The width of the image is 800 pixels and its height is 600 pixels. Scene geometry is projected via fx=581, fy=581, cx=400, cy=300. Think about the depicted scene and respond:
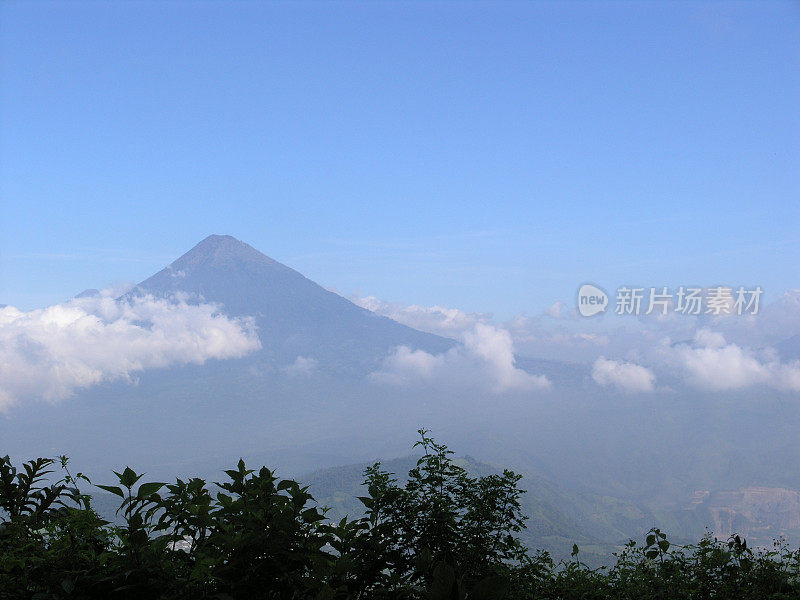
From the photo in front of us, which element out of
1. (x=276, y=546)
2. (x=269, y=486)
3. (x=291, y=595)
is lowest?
(x=291, y=595)

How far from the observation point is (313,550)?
2510mm

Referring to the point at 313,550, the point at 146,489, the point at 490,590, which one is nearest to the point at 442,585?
the point at 490,590

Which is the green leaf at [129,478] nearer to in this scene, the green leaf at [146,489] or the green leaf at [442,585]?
the green leaf at [146,489]

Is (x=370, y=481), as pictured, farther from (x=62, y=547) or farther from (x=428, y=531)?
(x=62, y=547)

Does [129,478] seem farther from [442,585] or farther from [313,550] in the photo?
[442,585]

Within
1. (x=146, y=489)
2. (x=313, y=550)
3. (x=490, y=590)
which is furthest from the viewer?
(x=313, y=550)

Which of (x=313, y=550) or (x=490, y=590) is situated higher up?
(x=490, y=590)

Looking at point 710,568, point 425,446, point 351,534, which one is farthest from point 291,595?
point 710,568

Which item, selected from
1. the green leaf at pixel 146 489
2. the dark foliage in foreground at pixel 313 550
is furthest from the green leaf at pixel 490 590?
the green leaf at pixel 146 489

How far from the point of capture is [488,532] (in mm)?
3670

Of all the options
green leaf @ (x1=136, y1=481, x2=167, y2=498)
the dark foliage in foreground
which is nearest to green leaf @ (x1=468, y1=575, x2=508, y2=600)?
the dark foliage in foreground

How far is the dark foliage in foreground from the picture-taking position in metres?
2.26

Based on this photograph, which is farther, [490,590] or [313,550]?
[313,550]

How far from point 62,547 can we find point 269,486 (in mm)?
863
